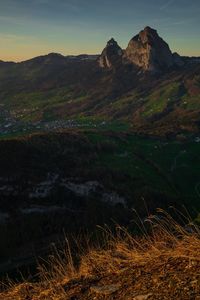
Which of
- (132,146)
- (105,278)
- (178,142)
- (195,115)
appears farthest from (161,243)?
(195,115)

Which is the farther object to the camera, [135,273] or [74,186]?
[74,186]

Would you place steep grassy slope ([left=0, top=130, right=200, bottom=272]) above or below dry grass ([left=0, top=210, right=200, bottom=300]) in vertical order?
below

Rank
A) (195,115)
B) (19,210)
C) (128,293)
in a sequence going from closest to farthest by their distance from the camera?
(128,293), (19,210), (195,115)

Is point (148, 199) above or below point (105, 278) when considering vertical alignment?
below

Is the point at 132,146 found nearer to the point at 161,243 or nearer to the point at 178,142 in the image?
the point at 178,142

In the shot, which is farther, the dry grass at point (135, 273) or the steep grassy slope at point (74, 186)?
the steep grassy slope at point (74, 186)

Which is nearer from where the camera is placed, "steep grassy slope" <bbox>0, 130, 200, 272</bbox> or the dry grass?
the dry grass

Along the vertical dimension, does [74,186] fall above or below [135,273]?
below

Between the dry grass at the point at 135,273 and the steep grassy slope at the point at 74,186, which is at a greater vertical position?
the dry grass at the point at 135,273
